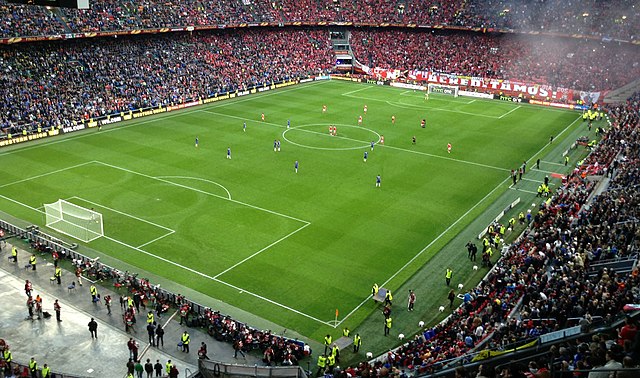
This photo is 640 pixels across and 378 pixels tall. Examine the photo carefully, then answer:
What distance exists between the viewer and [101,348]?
85.1 feet

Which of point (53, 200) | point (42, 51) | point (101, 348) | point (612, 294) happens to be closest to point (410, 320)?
point (612, 294)

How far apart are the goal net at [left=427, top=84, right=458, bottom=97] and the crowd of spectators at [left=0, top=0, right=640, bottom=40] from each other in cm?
1893

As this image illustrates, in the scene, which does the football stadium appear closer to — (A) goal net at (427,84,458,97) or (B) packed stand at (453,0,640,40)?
(A) goal net at (427,84,458,97)

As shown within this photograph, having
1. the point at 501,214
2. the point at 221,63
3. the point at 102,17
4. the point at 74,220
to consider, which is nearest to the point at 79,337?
the point at 74,220

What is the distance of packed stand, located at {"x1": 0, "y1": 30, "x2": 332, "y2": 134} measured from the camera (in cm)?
6175

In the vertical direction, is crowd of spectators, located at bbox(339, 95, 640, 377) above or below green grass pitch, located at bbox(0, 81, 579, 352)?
above

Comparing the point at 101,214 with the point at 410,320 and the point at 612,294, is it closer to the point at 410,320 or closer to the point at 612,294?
the point at 410,320

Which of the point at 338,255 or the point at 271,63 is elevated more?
the point at 271,63

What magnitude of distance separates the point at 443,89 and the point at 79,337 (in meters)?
71.6

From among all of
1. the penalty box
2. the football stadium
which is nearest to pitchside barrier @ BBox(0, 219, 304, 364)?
the football stadium

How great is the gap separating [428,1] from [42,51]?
226 feet

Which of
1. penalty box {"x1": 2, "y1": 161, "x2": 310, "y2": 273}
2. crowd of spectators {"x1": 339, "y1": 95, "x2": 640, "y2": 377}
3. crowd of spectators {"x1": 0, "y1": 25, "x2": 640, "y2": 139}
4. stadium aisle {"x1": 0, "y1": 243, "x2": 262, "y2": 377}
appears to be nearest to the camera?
crowd of spectators {"x1": 339, "y1": 95, "x2": 640, "y2": 377}

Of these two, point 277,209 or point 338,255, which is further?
point 277,209

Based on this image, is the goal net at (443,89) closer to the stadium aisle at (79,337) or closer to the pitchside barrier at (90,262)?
the pitchside barrier at (90,262)
